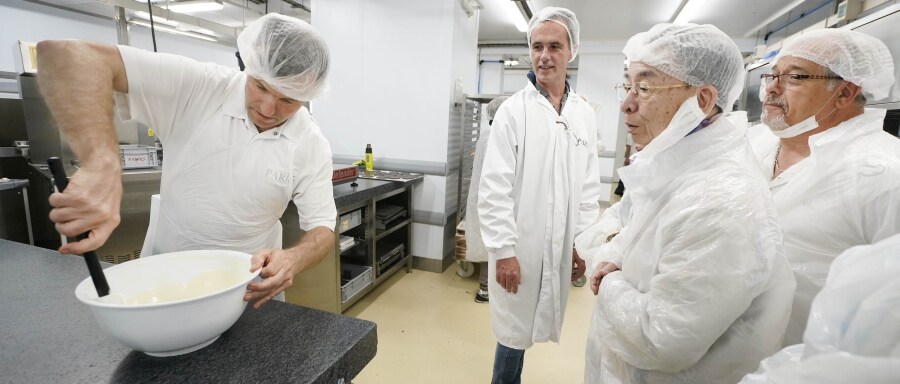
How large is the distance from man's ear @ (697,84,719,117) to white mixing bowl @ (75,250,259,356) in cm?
114

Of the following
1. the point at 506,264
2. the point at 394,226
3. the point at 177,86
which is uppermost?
the point at 177,86

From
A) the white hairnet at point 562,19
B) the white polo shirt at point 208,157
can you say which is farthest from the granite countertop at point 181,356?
the white hairnet at point 562,19

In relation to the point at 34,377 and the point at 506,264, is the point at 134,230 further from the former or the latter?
the point at 506,264

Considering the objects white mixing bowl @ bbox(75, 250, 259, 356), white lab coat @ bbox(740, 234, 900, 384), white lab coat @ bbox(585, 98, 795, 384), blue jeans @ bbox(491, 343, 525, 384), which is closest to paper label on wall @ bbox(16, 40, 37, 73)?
white mixing bowl @ bbox(75, 250, 259, 356)

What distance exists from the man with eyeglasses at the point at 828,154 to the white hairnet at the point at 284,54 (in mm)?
1479

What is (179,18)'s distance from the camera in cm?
284

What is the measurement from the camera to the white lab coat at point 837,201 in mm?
978

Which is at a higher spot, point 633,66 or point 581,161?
point 633,66

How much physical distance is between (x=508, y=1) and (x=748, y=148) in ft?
13.0

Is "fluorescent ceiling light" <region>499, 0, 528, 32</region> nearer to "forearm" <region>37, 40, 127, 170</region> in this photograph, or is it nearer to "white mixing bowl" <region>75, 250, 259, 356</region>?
"forearm" <region>37, 40, 127, 170</region>

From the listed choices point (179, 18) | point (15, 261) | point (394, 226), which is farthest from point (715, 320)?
point (179, 18)

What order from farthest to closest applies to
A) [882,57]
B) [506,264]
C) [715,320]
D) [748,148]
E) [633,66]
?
1. [506,264]
2. [882,57]
3. [633,66]
4. [748,148]
5. [715,320]

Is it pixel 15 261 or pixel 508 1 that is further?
pixel 508 1

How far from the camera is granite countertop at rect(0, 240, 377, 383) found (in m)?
0.68
